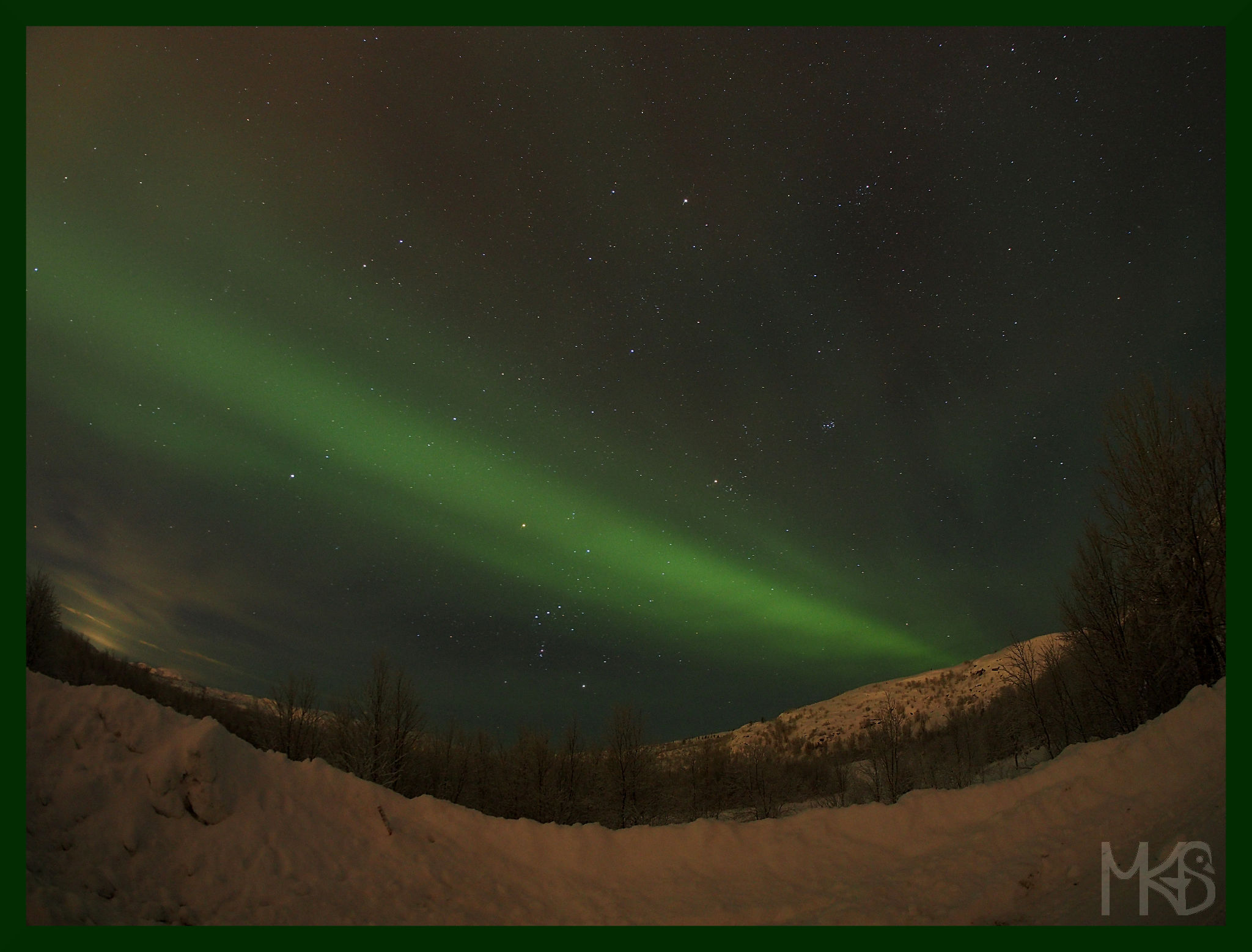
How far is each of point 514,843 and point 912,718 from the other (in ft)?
231

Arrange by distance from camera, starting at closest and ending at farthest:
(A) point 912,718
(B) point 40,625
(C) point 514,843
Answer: (C) point 514,843, (B) point 40,625, (A) point 912,718

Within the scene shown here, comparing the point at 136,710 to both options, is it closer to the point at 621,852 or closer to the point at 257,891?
the point at 257,891

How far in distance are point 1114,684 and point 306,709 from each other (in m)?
46.1

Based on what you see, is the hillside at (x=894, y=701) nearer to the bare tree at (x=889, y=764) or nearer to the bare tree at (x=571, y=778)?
the bare tree at (x=889, y=764)

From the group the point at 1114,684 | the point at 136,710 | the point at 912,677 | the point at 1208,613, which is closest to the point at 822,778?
the point at 1114,684

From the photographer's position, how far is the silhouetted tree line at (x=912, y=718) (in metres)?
18.8

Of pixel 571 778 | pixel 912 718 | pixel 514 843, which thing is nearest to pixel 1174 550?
pixel 514 843

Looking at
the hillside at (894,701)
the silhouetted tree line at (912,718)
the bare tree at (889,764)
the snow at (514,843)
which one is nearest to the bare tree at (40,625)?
the silhouetted tree line at (912,718)

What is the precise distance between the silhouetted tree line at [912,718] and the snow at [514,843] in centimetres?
1085

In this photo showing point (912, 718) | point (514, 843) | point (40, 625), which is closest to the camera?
point (514, 843)

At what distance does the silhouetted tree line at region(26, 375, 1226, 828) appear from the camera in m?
18.8

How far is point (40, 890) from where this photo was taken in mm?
7535

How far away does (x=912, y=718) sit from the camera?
69062mm

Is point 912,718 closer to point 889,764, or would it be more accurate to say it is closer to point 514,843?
point 889,764
